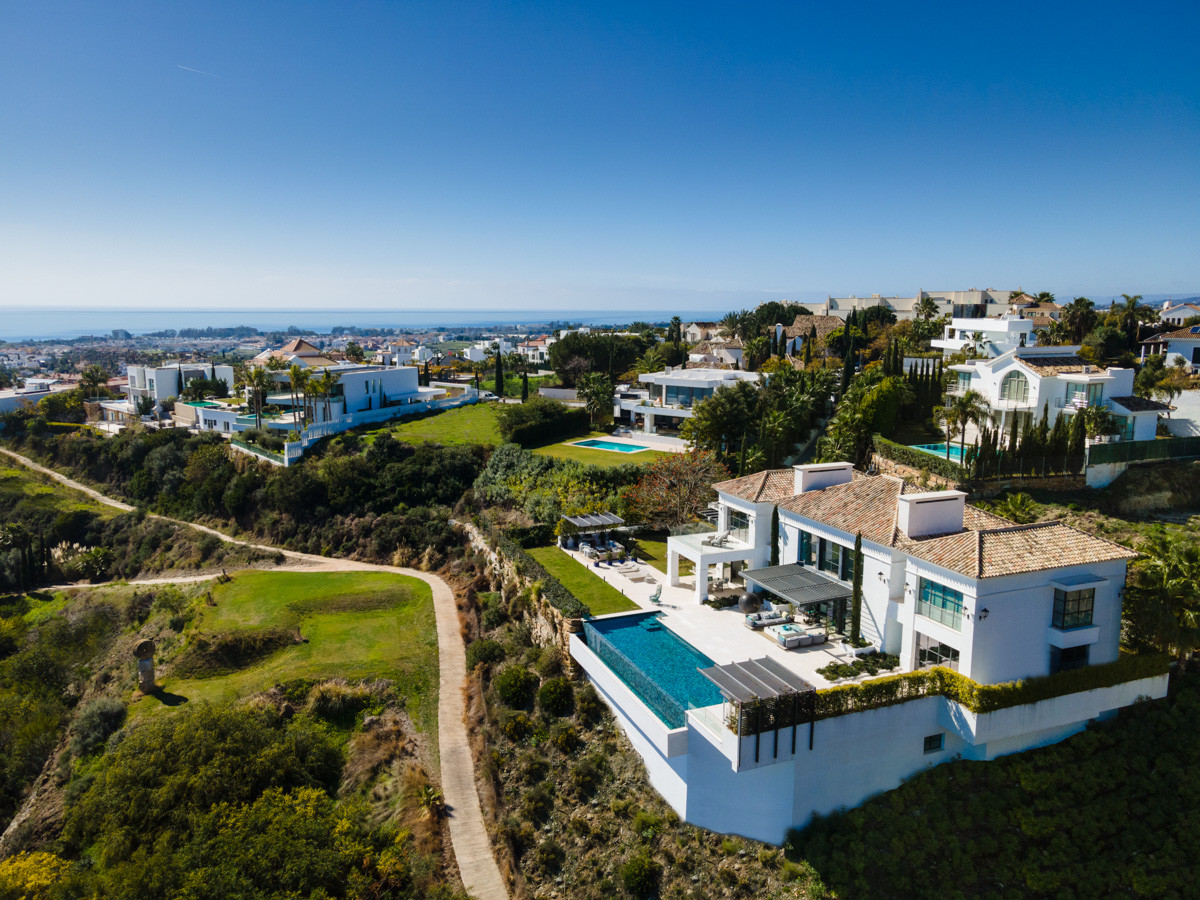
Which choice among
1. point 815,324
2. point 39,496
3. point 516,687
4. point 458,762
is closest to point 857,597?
point 516,687

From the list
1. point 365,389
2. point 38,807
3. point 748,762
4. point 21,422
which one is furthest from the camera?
point 21,422

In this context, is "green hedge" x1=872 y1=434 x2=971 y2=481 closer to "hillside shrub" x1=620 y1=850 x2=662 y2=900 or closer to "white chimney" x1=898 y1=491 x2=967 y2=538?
"white chimney" x1=898 y1=491 x2=967 y2=538

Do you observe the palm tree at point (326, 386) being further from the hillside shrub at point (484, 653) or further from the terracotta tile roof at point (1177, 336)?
the terracotta tile roof at point (1177, 336)

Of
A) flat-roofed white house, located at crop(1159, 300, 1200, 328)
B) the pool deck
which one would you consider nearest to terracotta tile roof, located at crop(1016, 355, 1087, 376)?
the pool deck

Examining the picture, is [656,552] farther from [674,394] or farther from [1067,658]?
[674,394]

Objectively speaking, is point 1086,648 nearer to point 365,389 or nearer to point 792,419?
point 792,419

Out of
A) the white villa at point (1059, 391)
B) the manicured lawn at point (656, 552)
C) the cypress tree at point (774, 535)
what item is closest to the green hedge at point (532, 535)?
the manicured lawn at point (656, 552)

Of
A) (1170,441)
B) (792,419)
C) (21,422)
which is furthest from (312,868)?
(21,422)
